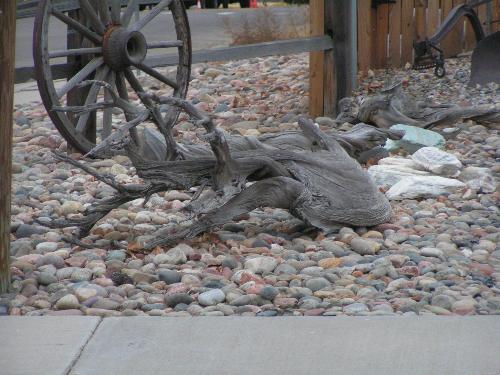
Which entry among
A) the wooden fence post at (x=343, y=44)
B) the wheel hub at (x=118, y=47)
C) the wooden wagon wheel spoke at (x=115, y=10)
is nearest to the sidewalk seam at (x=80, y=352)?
the wheel hub at (x=118, y=47)

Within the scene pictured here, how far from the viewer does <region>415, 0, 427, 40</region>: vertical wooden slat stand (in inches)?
453

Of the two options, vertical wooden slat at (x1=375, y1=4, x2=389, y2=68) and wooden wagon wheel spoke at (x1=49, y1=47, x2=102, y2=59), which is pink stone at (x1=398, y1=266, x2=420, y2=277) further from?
vertical wooden slat at (x1=375, y1=4, x2=389, y2=68)

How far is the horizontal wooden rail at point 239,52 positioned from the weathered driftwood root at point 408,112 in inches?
30.7

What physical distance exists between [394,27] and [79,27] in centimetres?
491

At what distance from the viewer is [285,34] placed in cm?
1278

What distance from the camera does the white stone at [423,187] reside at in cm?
632

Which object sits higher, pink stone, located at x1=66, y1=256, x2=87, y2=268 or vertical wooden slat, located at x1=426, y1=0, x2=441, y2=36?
vertical wooden slat, located at x1=426, y1=0, x2=441, y2=36

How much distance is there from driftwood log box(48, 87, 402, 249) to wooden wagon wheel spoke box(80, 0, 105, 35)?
7.30 feet

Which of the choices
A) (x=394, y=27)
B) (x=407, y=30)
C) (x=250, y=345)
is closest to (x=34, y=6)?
(x=250, y=345)

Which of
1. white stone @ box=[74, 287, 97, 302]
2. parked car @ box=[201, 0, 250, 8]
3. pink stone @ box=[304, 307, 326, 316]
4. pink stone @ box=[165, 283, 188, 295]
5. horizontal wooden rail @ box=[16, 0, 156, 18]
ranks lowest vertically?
pink stone @ box=[304, 307, 326, 316]

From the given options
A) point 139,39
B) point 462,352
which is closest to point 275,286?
point 462,352

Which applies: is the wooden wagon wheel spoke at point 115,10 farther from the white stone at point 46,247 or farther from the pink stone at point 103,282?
the pink stone at point 103,282

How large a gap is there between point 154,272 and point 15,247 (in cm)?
91

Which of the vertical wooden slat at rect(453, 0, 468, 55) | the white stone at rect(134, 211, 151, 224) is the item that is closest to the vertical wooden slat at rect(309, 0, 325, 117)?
the vertical wooden slat at rect(453, 0, 468, 55)
